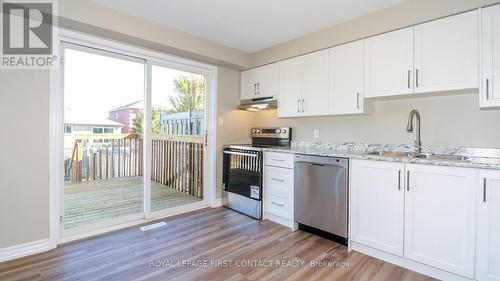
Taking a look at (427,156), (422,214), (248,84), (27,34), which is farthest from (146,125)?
(427,156)

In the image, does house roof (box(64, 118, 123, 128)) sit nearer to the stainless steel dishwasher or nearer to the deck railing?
the deck railing

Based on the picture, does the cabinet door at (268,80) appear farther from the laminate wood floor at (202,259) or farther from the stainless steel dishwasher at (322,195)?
the laminate wood floor at (202,259)

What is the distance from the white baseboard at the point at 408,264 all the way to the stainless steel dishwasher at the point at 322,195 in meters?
0.21

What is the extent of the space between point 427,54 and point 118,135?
342 centimetres

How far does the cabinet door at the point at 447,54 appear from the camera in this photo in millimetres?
2000

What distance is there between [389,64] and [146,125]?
2851 mm

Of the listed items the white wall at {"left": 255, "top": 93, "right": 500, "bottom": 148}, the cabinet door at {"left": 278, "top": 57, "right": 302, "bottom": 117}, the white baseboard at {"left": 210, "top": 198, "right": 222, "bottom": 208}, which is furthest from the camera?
the white baseboard at {"left": 210, "top": 198, "right": 222, "bottom": 208}

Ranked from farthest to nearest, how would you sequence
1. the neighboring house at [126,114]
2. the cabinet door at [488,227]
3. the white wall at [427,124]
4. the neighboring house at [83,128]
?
the neighboring house at [126,114] < the neighboring house at [83,128] < the white wall at [427,124] < the cabinet door at [488,227]

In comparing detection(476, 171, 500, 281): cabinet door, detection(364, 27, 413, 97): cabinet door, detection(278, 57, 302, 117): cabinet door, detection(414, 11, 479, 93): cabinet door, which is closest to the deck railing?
detection(278, 57, 302, 117): cabinet door

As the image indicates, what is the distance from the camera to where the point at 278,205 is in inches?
122

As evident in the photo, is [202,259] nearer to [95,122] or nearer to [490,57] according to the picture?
[95,122]

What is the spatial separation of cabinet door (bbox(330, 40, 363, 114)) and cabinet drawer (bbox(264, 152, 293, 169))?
2.53 feet

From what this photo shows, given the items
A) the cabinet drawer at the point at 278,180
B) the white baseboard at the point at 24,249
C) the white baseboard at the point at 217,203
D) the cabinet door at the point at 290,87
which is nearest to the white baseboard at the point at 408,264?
the cabinet drawer at the point at 278,180

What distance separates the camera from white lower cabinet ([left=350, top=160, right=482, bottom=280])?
1.79 m
